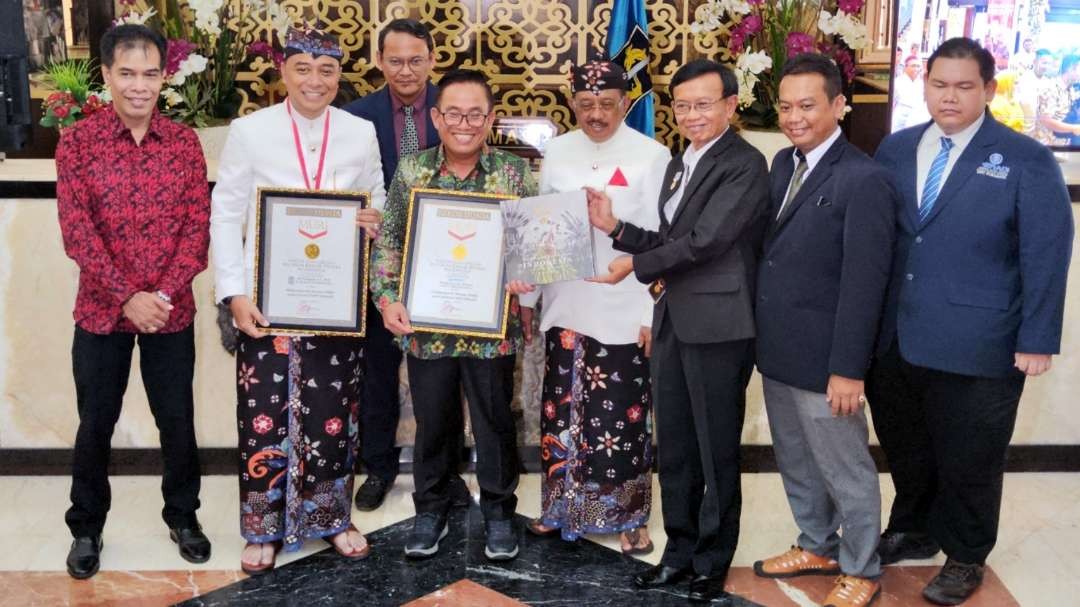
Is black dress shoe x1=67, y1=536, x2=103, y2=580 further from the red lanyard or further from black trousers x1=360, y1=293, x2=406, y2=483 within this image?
the red lanyard

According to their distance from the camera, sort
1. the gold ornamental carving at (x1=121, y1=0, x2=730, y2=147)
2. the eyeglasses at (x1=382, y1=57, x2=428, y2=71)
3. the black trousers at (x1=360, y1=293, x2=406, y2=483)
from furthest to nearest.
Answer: the gold ornamental carving at (x1=121, y1=0, x2=730, y2=147) < the black trousers at (x1=360, y1=293, x2=406, y2=483) < the eyeglasses at (x1=382, y1=57, x2=428, y2=71)

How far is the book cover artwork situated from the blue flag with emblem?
5.73ft

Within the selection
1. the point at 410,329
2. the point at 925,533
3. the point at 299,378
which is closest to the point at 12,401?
the point at 299,378

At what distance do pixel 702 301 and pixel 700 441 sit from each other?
1.28 feet

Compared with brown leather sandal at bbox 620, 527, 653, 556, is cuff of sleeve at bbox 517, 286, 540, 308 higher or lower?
higher

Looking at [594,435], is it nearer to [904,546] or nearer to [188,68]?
[904,546]

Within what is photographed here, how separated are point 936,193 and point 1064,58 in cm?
200

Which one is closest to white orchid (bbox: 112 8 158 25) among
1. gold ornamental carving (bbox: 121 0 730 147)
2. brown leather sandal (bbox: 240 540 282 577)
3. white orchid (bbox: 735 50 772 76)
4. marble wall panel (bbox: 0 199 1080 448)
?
marble wall panel (bbox: 0 199 1080 448)

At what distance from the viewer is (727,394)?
292cm

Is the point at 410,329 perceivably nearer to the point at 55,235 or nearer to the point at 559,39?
the point at 55,235

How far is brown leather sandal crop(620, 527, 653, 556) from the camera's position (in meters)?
3.40

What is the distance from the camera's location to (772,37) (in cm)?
436

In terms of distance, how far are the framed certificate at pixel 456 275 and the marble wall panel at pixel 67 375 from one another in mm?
955

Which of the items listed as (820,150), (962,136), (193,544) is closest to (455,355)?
(193,544)
